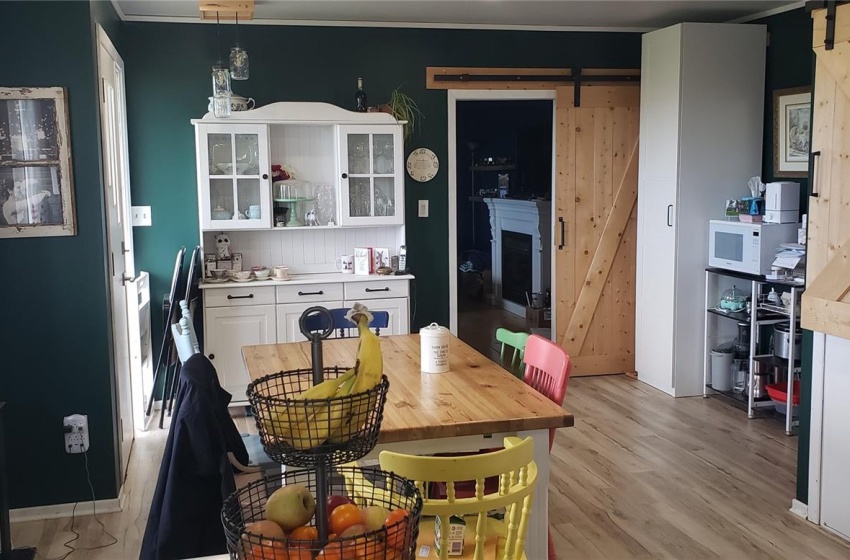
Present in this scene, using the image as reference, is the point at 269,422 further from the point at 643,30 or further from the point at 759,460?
the point at 643,30

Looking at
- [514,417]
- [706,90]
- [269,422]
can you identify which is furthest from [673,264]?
[269,422]

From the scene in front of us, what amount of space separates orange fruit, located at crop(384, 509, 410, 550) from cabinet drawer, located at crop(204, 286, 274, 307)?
4185 millimetres

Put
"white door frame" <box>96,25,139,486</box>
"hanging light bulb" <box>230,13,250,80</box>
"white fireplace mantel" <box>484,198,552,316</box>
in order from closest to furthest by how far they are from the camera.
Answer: "white door frame" <box>96,25,139,486</box>, "hanging light bulb" <box>230,13,250,80</box>, "white fireplace mantel" <box>484,198,552,316</box>

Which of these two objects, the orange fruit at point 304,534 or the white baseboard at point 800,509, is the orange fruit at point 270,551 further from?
the white baseboard at point 800,509

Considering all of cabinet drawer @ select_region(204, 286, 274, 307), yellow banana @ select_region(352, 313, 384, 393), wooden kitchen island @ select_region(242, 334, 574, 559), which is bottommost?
wooden kitchen island @ select_region(242, 334, 574, 559)

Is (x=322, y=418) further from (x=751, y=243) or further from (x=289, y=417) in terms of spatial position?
(x=751, y=243)

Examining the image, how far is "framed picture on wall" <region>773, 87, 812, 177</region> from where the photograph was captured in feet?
16.6

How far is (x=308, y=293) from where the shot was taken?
529cm

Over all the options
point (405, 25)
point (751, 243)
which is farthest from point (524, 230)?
point (751, 243)

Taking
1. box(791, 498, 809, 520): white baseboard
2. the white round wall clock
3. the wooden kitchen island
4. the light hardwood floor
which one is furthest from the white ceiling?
box(791, 498, 809, 520): white baseboard

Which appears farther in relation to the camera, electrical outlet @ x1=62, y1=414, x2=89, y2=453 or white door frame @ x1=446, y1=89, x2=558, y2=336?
white door frame @ x1=446, y1=89, x2=558, y2=336

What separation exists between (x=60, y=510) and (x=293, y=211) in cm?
243

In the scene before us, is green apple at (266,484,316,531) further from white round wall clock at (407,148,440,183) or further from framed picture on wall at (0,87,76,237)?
white round wall clock at (407,148,440,183)

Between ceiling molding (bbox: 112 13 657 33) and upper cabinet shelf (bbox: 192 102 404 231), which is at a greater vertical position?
ceiling molding (bbox: 112 13 657 33)
